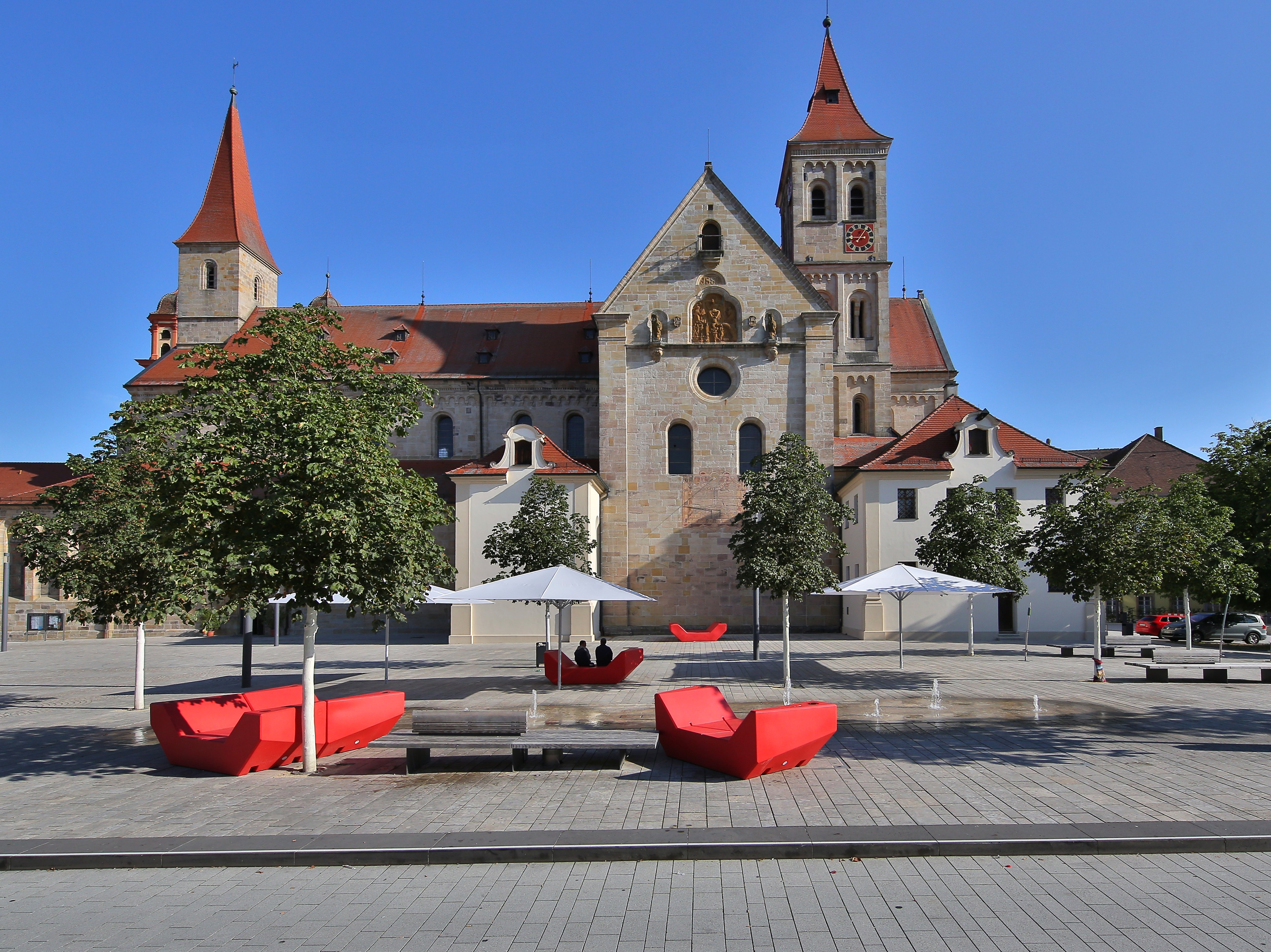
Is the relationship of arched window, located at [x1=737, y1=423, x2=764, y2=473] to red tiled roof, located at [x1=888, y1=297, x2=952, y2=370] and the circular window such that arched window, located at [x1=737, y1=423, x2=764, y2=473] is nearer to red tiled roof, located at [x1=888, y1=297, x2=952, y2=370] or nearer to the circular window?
the circular window

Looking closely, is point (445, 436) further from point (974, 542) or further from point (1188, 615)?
point (1188, 615)

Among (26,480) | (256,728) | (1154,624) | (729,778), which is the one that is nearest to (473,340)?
(26,480)

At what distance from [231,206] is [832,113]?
3325 centimetres

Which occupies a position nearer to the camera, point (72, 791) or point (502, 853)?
point (502, 853)

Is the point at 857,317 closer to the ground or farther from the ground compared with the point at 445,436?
farther from the ground

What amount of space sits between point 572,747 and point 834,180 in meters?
41.0

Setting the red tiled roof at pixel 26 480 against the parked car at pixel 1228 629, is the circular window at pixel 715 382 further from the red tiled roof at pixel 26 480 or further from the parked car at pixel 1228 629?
the red tiled roof at pixel 26 480

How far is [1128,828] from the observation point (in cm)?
830

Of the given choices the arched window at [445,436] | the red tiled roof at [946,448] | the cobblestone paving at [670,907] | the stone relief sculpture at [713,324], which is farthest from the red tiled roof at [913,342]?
the cobblestone paving at [670,907]

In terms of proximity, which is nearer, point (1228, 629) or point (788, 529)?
point (788, 529)

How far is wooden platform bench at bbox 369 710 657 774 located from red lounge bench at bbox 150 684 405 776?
0.81m

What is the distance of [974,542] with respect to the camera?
97.7 feet

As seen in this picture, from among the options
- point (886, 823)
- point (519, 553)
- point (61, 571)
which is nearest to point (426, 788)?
point (886, 823)

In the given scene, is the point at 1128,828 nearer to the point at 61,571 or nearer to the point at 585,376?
the point at 61,571
